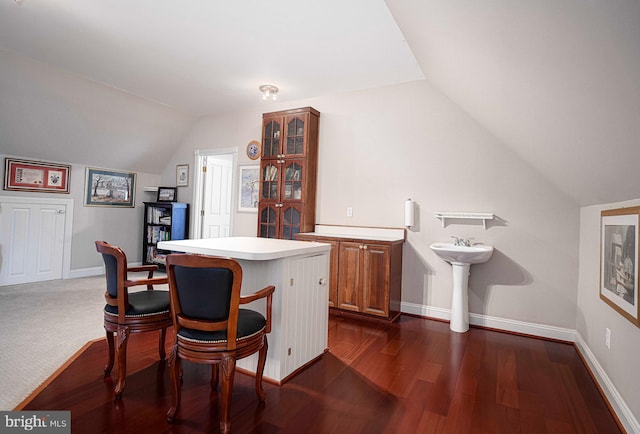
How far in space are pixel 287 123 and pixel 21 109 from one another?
129 inches

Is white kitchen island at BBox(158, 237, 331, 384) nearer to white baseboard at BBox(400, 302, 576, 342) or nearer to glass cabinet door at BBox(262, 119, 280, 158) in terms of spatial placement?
white baseboard at BBox(400, 302, 576, 342)

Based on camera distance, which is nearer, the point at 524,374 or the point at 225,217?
the point at 524,374

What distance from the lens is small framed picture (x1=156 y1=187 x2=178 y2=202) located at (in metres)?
5.95

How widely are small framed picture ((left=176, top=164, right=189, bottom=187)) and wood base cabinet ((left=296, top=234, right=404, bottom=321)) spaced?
3263 millimetres

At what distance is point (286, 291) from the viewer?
2.17 m

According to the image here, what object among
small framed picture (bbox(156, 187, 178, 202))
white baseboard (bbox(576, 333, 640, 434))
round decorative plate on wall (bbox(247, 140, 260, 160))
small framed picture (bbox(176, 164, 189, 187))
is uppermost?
round decorative plate on wall (bbox(247, 140, 260, 160))

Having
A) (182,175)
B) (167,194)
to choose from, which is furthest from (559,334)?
(167,194)

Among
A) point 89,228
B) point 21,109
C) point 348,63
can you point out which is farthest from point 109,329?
point 89,228

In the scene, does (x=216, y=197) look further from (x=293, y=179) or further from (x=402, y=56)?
(x=402, y=56)

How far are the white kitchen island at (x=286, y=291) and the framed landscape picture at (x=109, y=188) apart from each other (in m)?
4.00

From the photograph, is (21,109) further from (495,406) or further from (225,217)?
(495,406)

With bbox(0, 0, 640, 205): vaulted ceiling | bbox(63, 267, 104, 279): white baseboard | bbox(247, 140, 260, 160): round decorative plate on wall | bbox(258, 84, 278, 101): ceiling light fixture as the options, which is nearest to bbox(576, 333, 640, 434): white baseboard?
bbox(0, 0, 640, 205): vaulted ceiling

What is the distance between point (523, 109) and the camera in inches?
82.5

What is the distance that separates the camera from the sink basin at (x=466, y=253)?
311 cm
